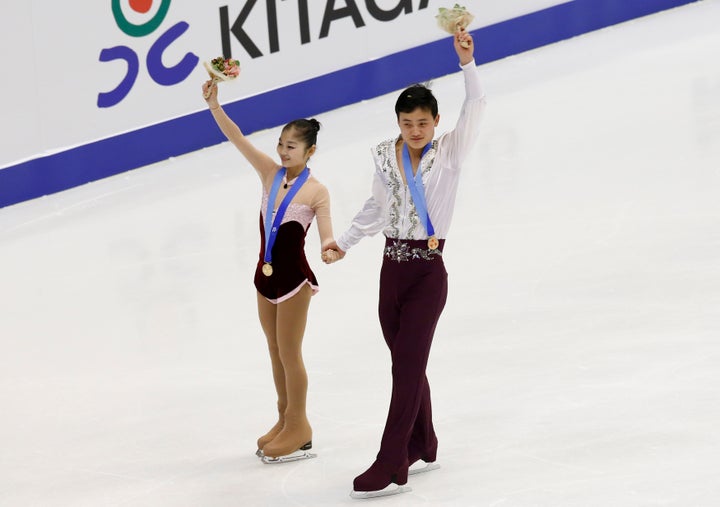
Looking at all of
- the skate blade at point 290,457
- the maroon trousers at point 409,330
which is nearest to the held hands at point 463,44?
the maroon trousers at point 409,330

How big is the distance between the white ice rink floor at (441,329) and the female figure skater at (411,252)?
0.19m

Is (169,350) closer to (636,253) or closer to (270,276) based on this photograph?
(270,276)

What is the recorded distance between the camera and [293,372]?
5.64 m

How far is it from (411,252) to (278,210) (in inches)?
22.1

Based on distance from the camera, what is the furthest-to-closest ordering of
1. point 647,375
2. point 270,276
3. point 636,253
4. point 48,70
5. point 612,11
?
point 612,11 → point 48,70 → point 636,253 → point 647,375 → point 270,276

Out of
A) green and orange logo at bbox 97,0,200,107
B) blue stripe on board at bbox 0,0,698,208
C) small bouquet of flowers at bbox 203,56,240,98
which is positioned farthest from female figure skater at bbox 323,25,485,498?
green and orange logo at bbox 97,0,200,107

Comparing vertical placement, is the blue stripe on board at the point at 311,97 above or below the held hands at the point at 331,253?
above

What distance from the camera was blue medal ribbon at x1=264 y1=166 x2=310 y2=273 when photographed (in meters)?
5.53

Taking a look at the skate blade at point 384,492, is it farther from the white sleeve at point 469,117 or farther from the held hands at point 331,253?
the white sleeve at point 469,117

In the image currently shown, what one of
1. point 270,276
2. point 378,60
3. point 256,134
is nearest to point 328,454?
point 270,276

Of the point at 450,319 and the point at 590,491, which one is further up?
the point at 450,319

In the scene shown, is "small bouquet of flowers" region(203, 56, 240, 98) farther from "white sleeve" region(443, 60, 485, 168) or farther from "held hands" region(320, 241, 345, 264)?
"white sleeve" region(443, 60, 485, 168)

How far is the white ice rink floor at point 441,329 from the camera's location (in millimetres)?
5492

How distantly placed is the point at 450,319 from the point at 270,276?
1.80m
